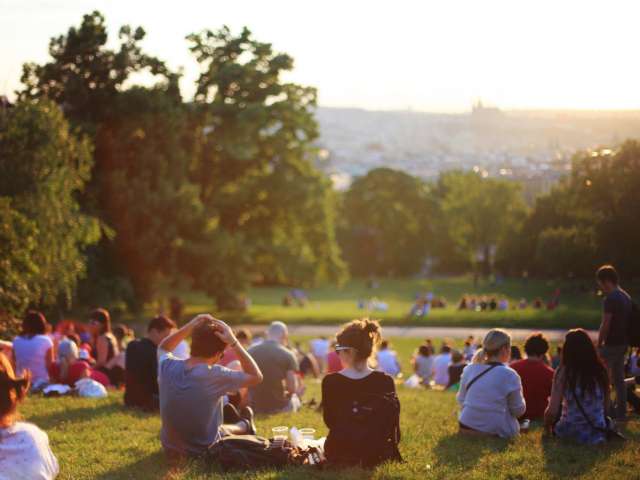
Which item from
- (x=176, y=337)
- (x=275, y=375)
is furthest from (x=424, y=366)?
(x=176, y=337)

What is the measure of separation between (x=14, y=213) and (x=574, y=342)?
17.5 metres

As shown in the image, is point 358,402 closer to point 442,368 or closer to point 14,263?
point 442,368

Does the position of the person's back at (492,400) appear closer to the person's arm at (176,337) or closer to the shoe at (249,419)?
the shoe at (249,419)

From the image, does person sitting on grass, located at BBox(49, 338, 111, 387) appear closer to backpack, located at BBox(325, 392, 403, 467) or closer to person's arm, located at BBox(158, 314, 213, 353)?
person's arm, located at BBox(158, 314, 213, 353)

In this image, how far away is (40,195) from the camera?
84.2 feet

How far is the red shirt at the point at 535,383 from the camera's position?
10.9m

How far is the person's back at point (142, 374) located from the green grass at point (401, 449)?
1.14 feet

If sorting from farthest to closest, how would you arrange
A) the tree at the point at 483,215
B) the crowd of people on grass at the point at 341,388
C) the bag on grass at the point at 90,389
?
the tree at the point at 483,215, the bag on grass at the point at 90,389, the crowd of people on grass at the point at 341,388

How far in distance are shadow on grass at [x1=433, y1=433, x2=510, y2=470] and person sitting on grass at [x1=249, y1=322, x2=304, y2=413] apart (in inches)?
113

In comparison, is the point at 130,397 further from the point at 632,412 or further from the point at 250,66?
the point at 250,66

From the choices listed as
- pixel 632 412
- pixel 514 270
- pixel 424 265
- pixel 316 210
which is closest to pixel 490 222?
pixel 514 270

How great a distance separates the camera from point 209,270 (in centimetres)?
3806

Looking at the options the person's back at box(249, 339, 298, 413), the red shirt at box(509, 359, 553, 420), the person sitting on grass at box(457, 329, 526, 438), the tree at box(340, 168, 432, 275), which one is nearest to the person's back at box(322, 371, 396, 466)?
the person sitting on grass at box(457, 329, 526, 438)

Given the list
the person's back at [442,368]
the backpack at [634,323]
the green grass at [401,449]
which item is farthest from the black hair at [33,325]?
the person's back at [442,368]
